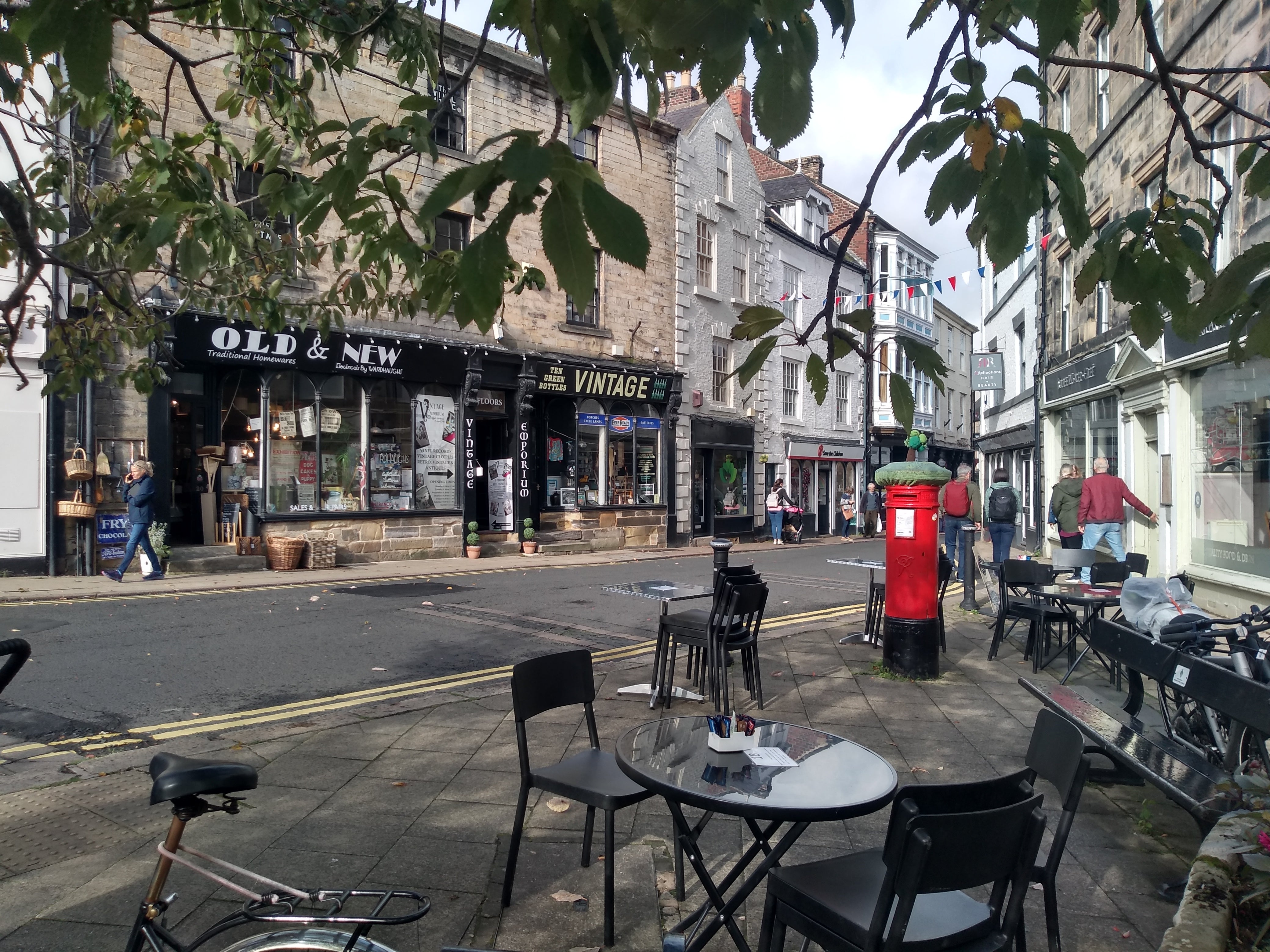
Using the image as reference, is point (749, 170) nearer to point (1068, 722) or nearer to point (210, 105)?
point (210, 105)

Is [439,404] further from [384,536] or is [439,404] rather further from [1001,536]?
[1001,536]

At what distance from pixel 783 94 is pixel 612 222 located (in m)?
0.69

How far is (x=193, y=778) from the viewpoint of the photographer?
2.29 m

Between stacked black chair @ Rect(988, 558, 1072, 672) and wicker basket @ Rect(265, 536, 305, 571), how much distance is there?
11324 millimetres

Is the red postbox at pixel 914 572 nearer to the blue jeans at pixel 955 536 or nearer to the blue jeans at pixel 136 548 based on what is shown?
the blue jeans at pixel 955 536

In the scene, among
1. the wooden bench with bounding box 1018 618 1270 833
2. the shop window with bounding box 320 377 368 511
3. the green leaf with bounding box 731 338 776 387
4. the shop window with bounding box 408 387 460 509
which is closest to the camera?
the green leaf with bounding box 731 338 776 387

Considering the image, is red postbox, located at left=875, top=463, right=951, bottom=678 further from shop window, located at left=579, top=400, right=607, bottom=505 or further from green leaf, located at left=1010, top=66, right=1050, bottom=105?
shop window, located at left=579, top=400, right=607, bottom=505

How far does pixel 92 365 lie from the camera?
6074 mm

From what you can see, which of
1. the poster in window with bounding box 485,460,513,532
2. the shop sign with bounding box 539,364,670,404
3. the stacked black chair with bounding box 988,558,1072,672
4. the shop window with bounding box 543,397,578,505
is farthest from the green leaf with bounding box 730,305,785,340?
the shop window with bounding box 543,397,578,505

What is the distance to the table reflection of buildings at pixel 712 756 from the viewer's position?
290 cm

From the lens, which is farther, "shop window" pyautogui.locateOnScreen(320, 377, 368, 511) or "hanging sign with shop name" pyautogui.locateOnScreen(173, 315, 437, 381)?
"shop window" pyautogui.locateOnScreen(320, 377, 368, 511)

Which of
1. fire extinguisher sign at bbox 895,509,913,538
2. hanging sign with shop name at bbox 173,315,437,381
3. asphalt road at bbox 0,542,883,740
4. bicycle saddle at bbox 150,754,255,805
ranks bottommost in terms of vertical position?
asphalt road at bbox 0,542,883,740

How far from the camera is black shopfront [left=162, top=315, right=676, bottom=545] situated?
15570 mm

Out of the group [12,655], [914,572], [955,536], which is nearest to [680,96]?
[955,536]
